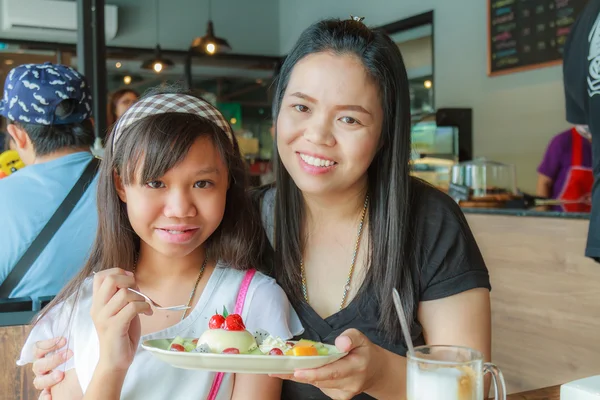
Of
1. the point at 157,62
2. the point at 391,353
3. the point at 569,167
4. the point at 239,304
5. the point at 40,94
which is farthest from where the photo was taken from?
the point at 157,62

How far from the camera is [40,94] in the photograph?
240cm

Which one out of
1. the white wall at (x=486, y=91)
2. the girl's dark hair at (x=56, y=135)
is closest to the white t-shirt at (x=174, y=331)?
the girl's dark hair at (x=56, y=135)

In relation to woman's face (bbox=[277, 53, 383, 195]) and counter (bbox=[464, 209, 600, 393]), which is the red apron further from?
woman's face (bbox=[277, 53, 383, 195])

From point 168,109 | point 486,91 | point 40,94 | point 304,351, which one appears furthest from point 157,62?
point 304,351

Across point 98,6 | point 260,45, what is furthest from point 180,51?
point 98,6

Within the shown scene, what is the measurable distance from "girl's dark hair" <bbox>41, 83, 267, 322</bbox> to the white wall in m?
3.72

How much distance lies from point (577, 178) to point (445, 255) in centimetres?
356

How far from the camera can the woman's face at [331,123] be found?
59.0 inches

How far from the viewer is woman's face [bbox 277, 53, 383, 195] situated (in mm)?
1498

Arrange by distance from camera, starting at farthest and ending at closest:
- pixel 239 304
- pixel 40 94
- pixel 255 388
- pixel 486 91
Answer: pixel 486 91
pixel 40 94
pixel 239 304
pixel 255 388

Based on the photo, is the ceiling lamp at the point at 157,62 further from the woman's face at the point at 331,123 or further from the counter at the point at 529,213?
the woman's face at the point at 331,123

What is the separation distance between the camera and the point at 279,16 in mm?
9289

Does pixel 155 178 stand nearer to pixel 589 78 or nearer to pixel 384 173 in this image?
pixel 384 173

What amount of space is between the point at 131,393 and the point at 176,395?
10 cm
